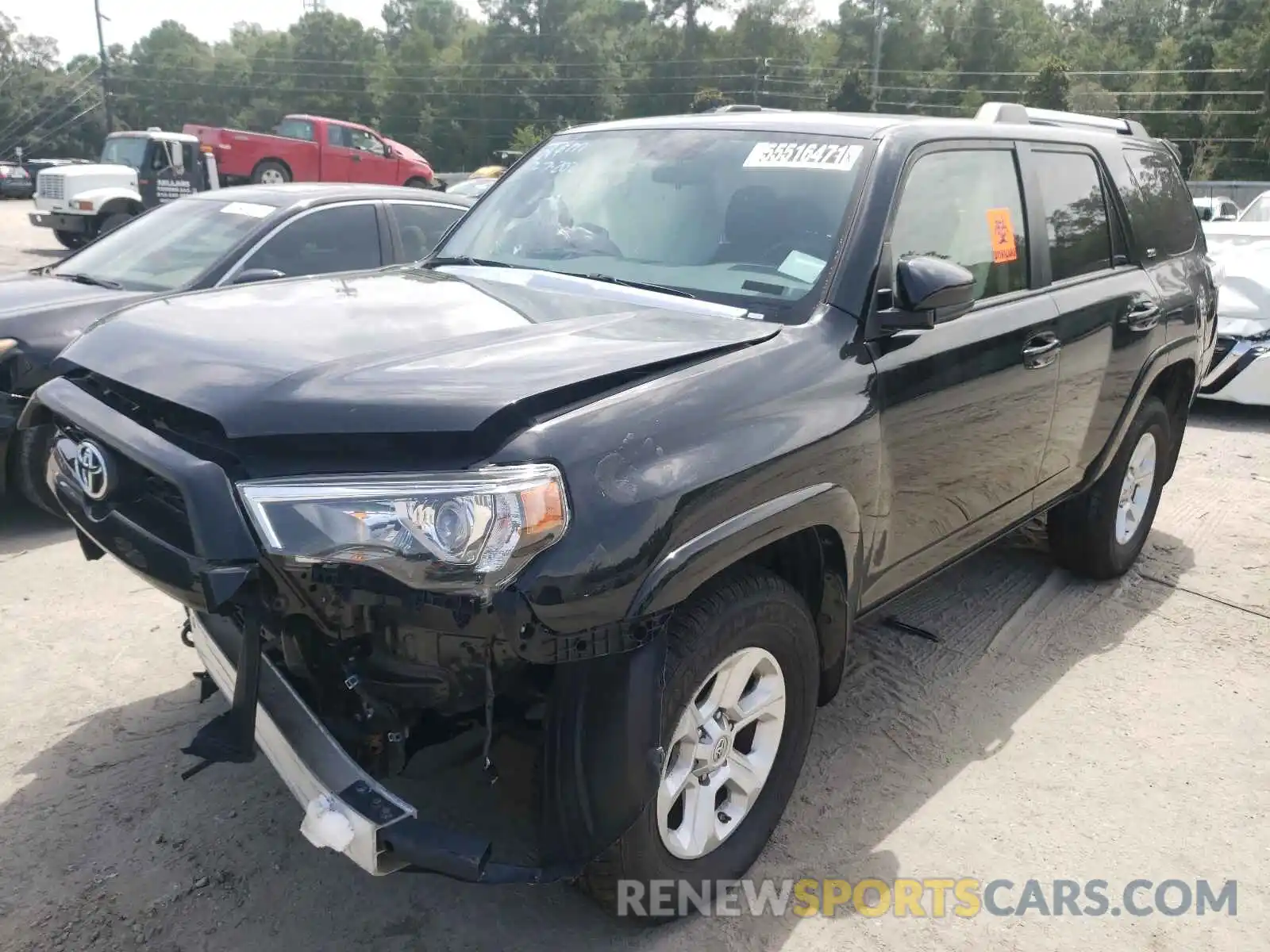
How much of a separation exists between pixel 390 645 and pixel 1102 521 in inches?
143

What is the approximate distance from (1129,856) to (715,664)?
1507 mm

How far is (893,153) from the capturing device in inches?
124

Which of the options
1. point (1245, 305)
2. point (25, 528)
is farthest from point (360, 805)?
point (1245, 305)

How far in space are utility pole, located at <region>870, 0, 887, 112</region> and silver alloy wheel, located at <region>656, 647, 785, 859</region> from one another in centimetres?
5612

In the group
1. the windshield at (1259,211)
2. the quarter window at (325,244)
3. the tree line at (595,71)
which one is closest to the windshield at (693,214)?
the quarter window at (325,244)

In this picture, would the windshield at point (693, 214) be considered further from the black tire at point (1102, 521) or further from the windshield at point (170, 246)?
the windshield at point (170, 246)

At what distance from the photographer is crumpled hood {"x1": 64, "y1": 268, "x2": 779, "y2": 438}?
2113mm

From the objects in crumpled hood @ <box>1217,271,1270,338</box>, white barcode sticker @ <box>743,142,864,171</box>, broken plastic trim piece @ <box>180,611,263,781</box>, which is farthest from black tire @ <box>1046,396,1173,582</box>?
crumpled hood @ <box>1217,271,1270,338</box>

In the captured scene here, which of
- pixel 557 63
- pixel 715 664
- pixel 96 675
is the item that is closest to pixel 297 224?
pixel 96 675

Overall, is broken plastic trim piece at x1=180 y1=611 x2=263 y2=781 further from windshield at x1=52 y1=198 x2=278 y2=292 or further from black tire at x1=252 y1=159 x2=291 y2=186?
black tire at x1=252 y1=159 x2=291 y2=186

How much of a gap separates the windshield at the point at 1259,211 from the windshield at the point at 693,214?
11.6 metres

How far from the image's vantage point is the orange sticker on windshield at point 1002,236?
3578mm

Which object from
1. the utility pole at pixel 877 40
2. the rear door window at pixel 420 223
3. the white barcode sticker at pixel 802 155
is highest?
the utility pole at pixel 877 40

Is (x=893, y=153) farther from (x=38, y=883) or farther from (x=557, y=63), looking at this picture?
(x=557, y=63)
